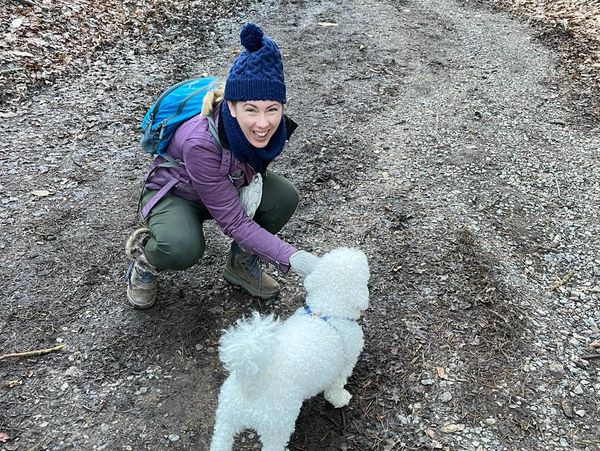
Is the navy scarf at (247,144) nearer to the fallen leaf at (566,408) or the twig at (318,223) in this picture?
the twig at (318,223)

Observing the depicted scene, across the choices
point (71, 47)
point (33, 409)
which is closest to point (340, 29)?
point (71, 47)

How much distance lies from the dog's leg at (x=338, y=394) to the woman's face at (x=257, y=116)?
133 cm

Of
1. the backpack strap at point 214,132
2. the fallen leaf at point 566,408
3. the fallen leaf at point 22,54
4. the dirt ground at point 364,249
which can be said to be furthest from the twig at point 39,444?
the fallen leaf at point 22,54

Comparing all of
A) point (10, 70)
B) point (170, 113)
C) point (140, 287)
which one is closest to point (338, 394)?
point (140, 287)

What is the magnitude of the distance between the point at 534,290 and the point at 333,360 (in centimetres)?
183

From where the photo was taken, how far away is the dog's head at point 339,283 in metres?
2.46

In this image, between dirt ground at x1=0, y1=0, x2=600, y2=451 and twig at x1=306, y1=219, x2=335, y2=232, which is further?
twig at x1=306, y1=219, x2=335, y2=232

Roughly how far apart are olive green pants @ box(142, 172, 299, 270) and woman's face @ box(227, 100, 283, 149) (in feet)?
2.04

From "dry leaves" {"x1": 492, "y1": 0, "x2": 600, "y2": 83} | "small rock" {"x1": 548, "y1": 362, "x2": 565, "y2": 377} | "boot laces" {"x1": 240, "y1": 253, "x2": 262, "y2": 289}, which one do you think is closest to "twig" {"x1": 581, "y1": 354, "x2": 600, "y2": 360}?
"small rock" {"x1": 548, "y1": 362, "x2": 565, "y2": 377}

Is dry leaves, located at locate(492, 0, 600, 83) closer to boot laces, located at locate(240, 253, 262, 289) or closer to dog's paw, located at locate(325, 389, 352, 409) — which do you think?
boot laces, located at locate(240, 253, 262, 289)

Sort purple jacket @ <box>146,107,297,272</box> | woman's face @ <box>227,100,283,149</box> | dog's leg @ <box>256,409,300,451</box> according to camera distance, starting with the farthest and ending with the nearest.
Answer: purple jacket @ <box>146,107,297,272</box>, woman's face @ <box>227,100,283,149</box>, dog's leg @ <box>256,409,300,451</box>

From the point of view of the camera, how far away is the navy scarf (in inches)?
109

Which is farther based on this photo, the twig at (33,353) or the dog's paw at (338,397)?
the twig at (33,353)

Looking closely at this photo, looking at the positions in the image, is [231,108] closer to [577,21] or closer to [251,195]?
[251,195]
